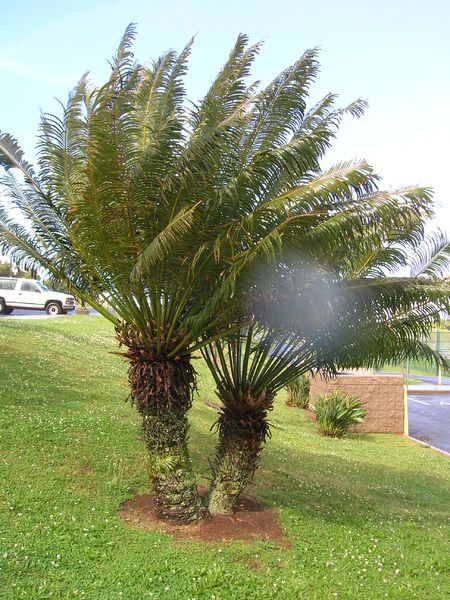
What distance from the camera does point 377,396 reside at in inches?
609

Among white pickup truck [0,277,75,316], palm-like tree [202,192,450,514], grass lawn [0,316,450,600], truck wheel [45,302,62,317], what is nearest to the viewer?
grass lawn [0,316,450,600]

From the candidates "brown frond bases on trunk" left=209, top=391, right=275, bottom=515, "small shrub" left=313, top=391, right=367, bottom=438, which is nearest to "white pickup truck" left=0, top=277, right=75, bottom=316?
"small shrub" left=313, top=391, right=367, bottom=438

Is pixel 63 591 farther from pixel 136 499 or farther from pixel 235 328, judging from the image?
pixel 235 328

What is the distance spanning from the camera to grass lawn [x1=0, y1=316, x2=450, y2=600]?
5.07 m

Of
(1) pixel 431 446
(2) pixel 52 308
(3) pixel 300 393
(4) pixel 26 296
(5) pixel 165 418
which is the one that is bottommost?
(1) pixel 431 446

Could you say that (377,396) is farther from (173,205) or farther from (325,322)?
(173,205)

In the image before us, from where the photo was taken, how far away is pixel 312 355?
7055mm

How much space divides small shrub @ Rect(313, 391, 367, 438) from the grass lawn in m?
2.97

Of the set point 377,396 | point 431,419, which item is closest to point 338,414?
point 377,396

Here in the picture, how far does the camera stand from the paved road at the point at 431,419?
50.0 ft

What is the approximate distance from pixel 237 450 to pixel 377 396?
9.67 metres

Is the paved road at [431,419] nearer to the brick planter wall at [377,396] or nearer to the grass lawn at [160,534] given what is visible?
the brick planter wall at [377,396]

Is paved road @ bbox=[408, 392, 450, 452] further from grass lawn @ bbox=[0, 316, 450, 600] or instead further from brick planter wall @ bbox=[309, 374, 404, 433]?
grass lawn @ bbox=[0, 316, 450, 600]

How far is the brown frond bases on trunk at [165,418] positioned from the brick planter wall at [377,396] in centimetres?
963
